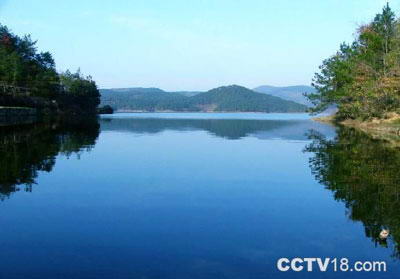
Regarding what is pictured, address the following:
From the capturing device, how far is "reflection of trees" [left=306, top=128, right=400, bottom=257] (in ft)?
47.3

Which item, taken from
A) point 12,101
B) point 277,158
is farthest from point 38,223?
point 12,101

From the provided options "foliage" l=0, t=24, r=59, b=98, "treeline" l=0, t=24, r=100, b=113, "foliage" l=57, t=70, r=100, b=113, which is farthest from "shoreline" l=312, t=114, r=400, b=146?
"foliage" l=57, t=70, r=100, b=113

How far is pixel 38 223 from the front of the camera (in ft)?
46.5

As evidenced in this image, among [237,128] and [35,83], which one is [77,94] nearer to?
[35,83]

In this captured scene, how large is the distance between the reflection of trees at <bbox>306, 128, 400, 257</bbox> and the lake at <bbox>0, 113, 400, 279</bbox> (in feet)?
0.19

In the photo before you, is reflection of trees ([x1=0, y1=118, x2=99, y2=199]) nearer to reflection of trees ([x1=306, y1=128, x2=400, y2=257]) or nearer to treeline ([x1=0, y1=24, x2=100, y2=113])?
reflection of trees ([x1=306, y1=128, x2=400, y2=257])

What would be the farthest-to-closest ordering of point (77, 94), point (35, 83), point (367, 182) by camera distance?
1. point (77, 94)
2. point (35, 83)
3. point (367, 182)

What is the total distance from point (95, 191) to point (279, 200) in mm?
8432

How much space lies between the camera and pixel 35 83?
381ft

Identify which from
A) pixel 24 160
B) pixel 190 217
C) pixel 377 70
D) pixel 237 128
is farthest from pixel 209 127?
pixel 190 217

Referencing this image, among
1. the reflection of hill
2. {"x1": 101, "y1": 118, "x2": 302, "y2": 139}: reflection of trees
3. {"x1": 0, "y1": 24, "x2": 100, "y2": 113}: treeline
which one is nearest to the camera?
the reflection of hill

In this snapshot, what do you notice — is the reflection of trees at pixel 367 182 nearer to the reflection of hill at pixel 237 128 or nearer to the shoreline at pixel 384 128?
the shoreline at pixel 384 128

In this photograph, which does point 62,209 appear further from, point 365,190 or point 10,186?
point 365,190

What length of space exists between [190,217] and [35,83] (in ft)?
366
